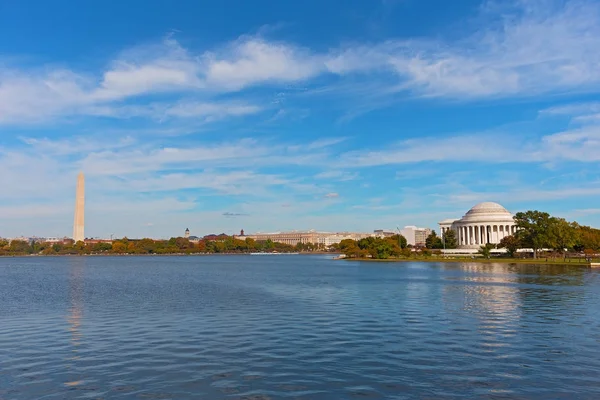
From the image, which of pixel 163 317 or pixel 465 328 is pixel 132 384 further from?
pixel 465 328

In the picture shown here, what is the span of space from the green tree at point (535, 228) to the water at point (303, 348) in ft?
289

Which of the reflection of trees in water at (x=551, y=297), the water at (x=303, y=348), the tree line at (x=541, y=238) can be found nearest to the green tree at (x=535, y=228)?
the tree line at (x=541, y=238)

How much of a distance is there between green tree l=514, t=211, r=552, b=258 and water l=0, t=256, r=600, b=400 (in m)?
88.2

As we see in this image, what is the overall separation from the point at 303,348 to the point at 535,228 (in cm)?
Result: 12045

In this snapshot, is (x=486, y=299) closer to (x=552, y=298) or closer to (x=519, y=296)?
(x=519, y=296)

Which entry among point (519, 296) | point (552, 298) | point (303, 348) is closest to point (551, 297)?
point (552, 298)

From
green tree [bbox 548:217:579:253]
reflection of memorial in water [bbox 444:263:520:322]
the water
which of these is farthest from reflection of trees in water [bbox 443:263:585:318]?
green tree [bbox 548:217:579:253]

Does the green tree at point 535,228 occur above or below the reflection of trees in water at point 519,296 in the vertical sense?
above

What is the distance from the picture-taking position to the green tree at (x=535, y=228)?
420 ft

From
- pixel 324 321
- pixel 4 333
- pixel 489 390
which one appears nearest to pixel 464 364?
pixel 489 390

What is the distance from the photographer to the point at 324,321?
33906mm

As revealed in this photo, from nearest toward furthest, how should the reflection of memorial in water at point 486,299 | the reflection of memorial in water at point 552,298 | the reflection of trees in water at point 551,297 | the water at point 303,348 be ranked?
1. the water at point 303,348
2. the reflection of memorial in water at point 486,299
3. the reflection of memorial in water at point 552,298
4. the reflection of trees in water at point 551,297

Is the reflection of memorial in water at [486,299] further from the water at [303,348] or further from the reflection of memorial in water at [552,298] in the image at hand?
the reflection of memorial in water at [552,298]

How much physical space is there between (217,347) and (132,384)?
22.9 feet
